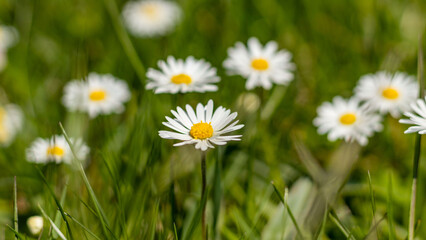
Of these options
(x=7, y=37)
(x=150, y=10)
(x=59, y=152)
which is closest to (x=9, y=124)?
(x=59, y=152)

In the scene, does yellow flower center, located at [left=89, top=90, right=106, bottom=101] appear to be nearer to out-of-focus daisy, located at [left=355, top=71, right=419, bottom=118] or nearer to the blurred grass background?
the blurred grass background

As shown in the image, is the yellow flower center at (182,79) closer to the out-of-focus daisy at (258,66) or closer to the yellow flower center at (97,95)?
the out-of-focus daisy at (258,66)

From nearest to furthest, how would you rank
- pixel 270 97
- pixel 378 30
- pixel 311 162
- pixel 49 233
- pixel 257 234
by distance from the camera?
pixel 49 233 < pixel 257 234 < pixel 311 162 < pixel 270 97 < pixel 378 30

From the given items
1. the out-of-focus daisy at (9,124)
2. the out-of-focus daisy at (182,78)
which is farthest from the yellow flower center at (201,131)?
the out-of-focus daisy at (9,124)

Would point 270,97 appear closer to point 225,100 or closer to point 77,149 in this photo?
point 225,100

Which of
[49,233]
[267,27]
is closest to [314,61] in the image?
[267,27]

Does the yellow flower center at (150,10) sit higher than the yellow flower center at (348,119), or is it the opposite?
the yellow flower center at (150,10)

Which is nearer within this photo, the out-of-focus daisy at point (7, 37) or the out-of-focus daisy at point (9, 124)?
the out-of-focus daisy at point (9, 124)

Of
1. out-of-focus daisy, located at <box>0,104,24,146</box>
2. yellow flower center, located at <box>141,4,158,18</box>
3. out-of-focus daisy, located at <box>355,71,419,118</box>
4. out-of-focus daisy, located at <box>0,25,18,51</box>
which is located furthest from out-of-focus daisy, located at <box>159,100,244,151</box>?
yellow flower center, located at <box>141,4,158,18</box>
